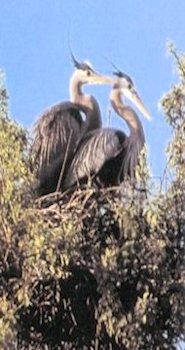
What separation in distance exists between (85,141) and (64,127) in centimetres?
10

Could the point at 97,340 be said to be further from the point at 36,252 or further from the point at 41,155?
the point at 41,155

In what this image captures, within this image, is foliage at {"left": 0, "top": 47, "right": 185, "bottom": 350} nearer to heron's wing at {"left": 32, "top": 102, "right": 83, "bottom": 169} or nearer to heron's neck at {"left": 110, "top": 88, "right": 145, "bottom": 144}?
heron's wing at {"left": 32, "top": 102, "right": 83, "bottom": 169}

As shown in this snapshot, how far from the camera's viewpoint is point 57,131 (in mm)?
5137

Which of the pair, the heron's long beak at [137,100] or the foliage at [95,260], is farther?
the heron's long beak at [137,100]

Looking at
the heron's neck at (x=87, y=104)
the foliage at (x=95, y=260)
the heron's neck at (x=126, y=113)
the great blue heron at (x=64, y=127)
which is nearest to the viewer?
the foliage at (x=95, y=260)

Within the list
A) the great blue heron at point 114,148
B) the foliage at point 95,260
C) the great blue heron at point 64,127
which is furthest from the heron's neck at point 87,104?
the foliage at point 95,260

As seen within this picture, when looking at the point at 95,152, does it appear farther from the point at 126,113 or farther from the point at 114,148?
the point at 126,113

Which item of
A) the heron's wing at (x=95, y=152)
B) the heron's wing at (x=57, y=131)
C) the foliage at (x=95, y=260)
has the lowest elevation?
the foliage at (x=95, y=260)

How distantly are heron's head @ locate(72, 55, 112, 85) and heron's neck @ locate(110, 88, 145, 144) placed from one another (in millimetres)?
191

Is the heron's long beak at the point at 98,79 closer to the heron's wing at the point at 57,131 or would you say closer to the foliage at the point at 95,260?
the heron's wing at the point at 57,131

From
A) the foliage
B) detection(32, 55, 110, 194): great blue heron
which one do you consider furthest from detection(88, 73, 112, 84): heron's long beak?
the foliage

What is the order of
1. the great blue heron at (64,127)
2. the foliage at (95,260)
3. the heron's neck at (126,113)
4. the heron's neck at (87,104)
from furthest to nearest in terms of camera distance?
the heron's neck at (87,104) → the heron's neck at (126,113) → the great blue heron at (64,127) → the foliage at (95,260)

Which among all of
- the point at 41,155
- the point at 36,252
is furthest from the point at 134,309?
the point at 41,155

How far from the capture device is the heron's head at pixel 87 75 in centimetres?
543
